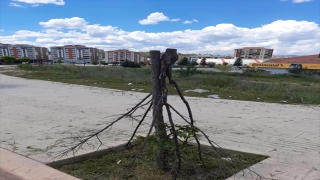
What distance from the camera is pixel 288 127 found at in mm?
5598

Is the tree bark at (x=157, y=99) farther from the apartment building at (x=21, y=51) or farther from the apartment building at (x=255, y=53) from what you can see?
the apartment building at (x=255, y=53)

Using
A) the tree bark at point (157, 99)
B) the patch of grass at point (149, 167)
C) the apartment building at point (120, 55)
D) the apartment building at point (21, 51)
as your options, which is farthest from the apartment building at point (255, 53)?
the tree bark at point (157, 99)

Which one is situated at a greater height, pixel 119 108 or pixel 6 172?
pixel 6 172

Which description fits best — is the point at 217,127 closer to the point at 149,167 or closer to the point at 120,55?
the point at 149,167

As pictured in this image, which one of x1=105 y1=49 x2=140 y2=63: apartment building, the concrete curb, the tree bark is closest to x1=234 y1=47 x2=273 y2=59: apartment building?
x1=105 y1=49 x2=140 y2=63: apartment building

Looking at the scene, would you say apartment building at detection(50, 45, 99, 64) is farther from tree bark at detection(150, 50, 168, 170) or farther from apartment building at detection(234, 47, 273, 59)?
tree bark at detection(150, 50, 168, 170)

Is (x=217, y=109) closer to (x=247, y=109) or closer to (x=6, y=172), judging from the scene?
(x=247, y=109)

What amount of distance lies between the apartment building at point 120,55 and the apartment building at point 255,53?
42677 mm

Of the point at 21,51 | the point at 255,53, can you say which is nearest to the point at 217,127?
the point at 21,51

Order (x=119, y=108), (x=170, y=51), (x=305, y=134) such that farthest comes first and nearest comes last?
(x=119, y=108), (x=305, y=134), (x=170, y=51)

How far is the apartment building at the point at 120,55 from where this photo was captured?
95812 millimetres

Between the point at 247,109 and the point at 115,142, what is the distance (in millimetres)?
4857

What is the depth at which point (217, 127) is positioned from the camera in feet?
18.1

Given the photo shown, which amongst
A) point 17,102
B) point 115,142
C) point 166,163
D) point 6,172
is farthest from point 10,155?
point 17,102
